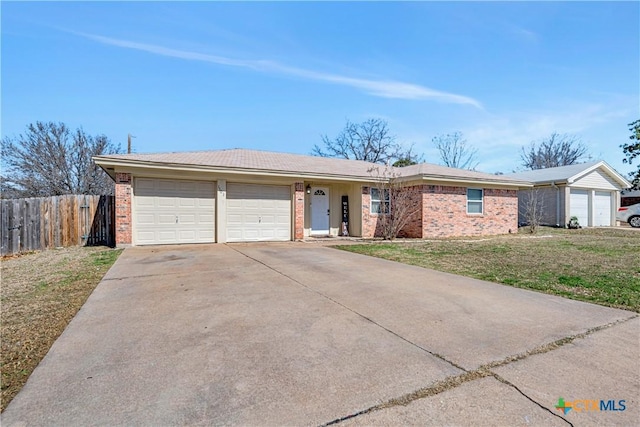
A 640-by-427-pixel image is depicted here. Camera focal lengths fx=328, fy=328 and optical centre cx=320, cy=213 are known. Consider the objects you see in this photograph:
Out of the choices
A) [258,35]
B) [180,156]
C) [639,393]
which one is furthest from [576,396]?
[180,156]

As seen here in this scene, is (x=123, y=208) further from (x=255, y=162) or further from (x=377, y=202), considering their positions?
(x=377, y=202)

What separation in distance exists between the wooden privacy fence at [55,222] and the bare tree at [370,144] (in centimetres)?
2852

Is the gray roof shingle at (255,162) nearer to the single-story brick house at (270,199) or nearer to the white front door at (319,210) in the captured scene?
the single-story brick house at (270,199)

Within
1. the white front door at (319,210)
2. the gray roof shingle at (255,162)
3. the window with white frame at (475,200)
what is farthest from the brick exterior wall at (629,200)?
the white front door at (319,210)

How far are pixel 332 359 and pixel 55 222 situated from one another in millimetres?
12078

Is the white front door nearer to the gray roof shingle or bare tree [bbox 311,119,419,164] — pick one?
the gray roof shingle

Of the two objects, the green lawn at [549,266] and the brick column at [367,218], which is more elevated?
the brick column at [367,218]

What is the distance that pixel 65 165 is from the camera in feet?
73.5

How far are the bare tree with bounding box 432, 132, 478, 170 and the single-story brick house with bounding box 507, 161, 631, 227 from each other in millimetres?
17766

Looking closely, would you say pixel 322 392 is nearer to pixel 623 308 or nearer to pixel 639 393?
pixel 639 393

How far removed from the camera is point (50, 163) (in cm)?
2178

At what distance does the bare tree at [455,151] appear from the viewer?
4081 centimetres

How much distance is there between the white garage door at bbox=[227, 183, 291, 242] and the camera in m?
12.4

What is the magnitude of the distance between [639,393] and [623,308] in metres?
2.72
